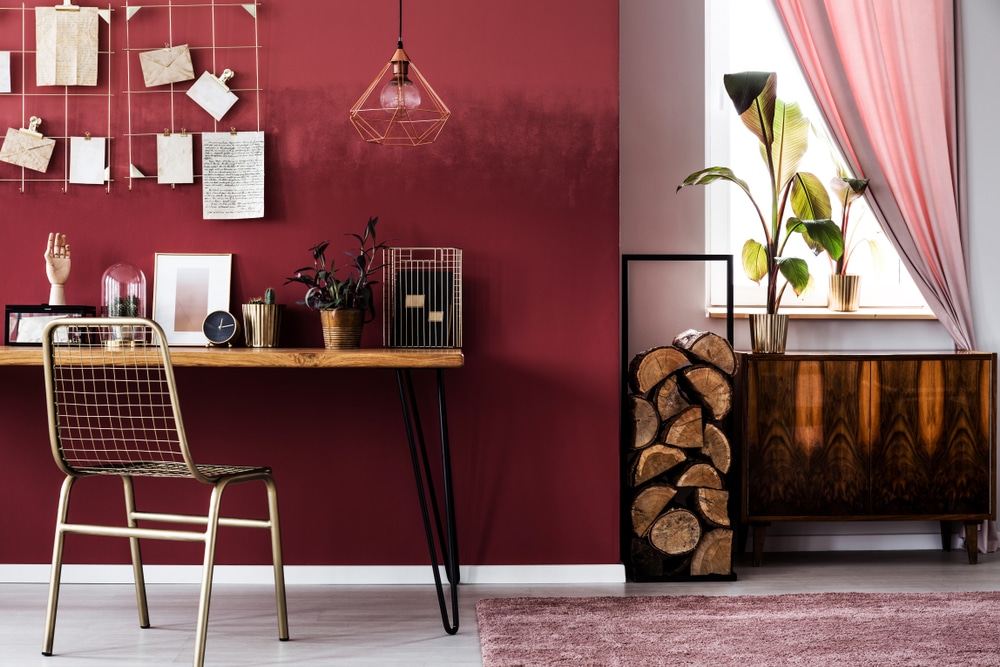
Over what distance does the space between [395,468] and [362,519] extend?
220 millimetres

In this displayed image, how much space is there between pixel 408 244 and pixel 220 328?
0.72 metres

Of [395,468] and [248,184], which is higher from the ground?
[248,184]

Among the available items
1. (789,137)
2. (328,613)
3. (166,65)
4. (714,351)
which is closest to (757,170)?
(789,137)

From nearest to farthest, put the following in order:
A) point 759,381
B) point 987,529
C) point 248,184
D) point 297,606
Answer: point 297,606
point 248,184
point 759,381
point 987,529

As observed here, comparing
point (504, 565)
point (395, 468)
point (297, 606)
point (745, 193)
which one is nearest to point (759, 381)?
point (745, 193)

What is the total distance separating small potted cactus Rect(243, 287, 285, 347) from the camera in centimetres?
312

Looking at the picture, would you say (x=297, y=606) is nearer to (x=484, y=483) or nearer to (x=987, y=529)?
(x=484, y=483)

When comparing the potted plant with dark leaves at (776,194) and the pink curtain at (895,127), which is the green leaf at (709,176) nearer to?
the potted plant with dark leaves at (776,194)

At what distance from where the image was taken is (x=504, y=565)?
3.33 metres

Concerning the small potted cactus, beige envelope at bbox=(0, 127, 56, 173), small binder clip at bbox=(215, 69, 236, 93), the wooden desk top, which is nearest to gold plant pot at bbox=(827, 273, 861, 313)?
the wooden desk top

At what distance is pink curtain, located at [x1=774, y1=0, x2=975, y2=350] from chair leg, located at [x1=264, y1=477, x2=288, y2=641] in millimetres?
2719

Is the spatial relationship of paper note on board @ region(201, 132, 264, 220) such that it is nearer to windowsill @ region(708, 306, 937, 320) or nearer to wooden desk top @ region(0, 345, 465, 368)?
wooden desk top @ region(0, 345, 465, 368)

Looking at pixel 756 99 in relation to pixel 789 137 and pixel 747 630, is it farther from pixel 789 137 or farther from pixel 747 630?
pixel 747 630

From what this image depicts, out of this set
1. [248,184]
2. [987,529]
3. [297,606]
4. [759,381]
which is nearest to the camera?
[297,606]
